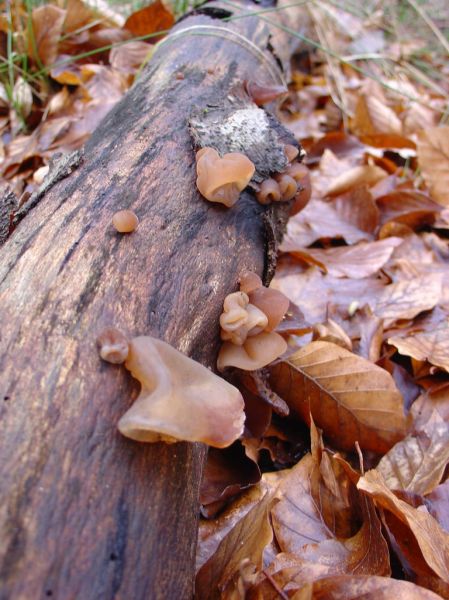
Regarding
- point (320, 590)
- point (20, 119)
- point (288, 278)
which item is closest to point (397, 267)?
point (288, 278)

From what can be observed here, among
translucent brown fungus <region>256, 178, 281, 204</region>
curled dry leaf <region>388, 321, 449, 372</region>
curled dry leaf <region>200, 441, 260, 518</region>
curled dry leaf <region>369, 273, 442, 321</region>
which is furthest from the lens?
curled dry leaf <region>369, 273, 442, 321</region>

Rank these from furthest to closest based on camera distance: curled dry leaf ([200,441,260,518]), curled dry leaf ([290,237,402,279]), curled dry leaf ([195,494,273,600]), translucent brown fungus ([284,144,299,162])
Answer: curled dry leaf ([290,237,402,279])
translucent brown fungus ([284,144,299,162])
curled dry leaf ([200,441,260,518])
curled dry leaf ([195,494,273,600])

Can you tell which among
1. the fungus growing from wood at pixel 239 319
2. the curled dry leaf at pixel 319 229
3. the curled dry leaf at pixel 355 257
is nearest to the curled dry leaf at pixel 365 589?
the fungus growing from wood at pixel 239 319

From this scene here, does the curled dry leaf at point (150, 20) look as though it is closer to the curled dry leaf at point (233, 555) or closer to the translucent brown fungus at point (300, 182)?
the translucent brown fungus at point (300, 182)

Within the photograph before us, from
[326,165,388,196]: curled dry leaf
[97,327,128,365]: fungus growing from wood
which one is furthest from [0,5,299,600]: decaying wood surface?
[326,165,388,196]: curled dry leaf

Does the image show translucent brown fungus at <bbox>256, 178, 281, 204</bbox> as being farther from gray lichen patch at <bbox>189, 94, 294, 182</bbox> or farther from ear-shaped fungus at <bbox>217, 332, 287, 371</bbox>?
ear-shaped fungus at <bbox>217, 332, 287, 371</bbox>

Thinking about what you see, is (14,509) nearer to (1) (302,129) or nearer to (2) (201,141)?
(2) (201,141)
